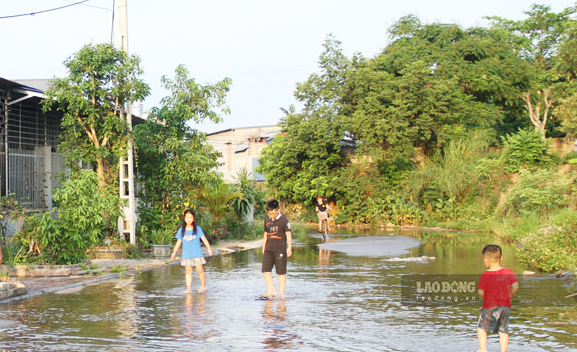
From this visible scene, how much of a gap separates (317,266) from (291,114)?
1070 inches

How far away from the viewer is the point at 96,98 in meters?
20.0

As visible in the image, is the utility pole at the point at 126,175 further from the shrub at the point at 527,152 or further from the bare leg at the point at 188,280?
the shrub at the point at 527,152

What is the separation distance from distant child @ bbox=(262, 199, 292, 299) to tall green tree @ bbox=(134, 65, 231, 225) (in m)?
9.73

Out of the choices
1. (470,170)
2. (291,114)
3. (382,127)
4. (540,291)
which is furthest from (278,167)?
(540,291)

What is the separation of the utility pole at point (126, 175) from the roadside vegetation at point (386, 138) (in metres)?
0.31

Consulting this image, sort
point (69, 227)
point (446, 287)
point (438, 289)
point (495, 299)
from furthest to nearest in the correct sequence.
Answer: point (69, 227) → point (446, 287) → point (438, 289) → point (495, 299)

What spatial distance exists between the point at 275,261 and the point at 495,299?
533 cm

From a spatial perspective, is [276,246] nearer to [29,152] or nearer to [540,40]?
[29,152]

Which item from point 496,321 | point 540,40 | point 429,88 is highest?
point 540,40

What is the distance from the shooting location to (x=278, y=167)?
4575 cm

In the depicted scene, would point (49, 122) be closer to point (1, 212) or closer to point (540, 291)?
point (1, 212)

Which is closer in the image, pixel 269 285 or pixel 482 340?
pixel 482 340

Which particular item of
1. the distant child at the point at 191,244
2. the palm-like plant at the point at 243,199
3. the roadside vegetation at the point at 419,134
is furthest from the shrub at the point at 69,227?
the roadside vegetation at the point at 419,134

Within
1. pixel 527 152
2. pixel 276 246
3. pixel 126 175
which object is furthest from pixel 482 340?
pixel 527 152
